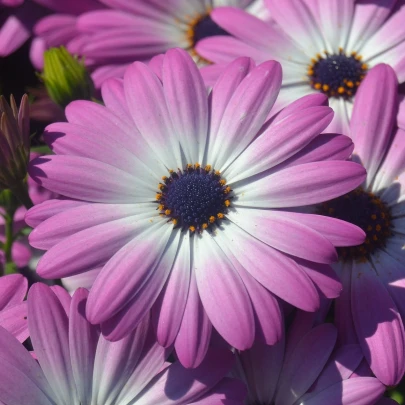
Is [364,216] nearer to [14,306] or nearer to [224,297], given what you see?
[224,297]

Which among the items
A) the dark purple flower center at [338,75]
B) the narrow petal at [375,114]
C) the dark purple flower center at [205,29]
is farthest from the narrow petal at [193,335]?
the dark purple flower center at [205,29]

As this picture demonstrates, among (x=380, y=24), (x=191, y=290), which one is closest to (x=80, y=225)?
(x=191, y=290)

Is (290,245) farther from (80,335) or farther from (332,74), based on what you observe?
(332,74)

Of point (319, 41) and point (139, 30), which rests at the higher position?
point (319, 41)

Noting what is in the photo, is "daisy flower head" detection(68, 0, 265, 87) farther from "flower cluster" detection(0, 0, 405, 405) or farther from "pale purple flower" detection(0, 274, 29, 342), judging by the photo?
"pale purple flower" detection(0, 274, 29, 342)

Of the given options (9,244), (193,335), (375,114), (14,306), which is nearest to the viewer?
(193,335)

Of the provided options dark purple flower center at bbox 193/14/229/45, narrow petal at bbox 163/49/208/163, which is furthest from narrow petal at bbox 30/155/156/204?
dark purple flower center at bbox 193/14/229/45

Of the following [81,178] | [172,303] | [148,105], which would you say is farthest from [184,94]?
[172,303]
